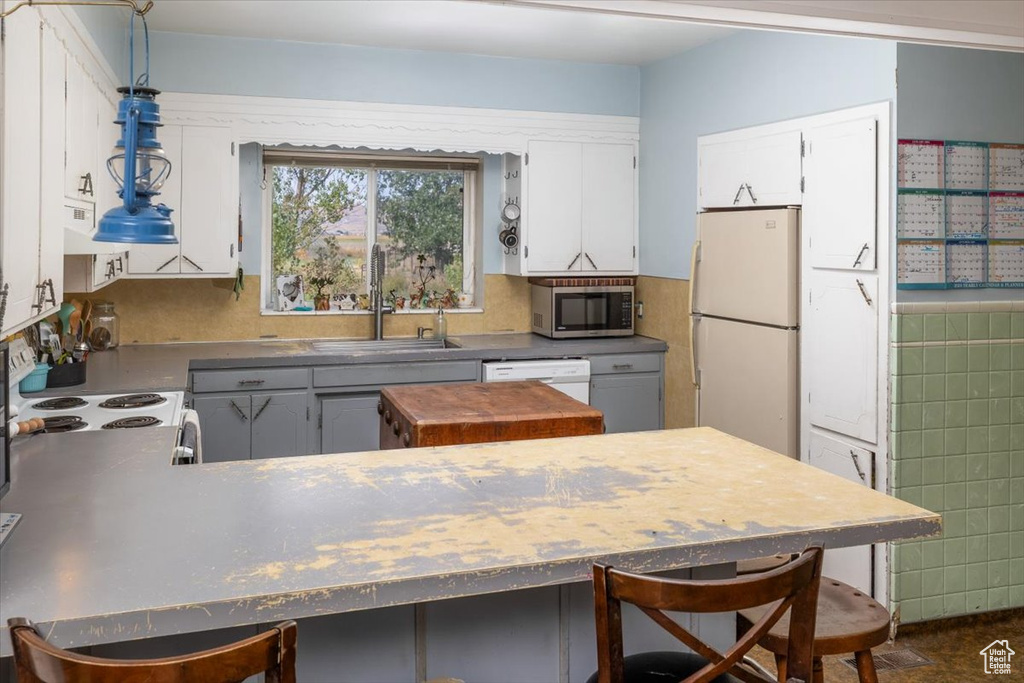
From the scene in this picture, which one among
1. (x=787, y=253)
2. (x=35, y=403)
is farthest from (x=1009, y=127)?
(x=35, y=403)

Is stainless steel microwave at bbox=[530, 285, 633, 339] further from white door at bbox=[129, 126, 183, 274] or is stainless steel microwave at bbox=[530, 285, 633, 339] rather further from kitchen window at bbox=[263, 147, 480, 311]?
white door at bbox=[129, 126, 183, 274]

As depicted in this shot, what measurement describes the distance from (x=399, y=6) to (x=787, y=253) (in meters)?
2.17

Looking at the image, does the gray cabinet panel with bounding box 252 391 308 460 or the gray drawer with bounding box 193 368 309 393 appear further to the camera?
the gray cabinet panel with bounding box 252 391 308 460

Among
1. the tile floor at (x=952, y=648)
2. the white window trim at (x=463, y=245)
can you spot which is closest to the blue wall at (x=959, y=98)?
the tile floor at (x=952, y=648)

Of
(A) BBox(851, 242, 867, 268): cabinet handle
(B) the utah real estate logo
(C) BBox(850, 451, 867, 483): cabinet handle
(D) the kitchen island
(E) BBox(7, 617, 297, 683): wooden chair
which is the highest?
(A) BBox(851, 242, 867, 268): cabinet handle

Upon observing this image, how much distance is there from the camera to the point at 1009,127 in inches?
146

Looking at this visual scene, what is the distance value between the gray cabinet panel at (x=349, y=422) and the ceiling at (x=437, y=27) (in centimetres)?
195

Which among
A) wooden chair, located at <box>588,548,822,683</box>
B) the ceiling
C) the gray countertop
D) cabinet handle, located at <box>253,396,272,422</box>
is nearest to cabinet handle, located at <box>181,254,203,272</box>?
the gray countertop

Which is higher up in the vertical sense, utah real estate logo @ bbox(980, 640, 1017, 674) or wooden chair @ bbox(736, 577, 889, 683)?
Result: wooden chair @ bbox(736, 577, 889, 683)

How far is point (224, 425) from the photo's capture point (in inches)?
181

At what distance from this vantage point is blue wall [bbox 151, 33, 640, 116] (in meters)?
4.86

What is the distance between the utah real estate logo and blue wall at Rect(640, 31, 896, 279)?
87.4 inches

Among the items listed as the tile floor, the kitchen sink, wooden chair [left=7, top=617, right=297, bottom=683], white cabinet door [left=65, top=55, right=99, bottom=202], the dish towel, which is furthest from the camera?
the kitchen sink

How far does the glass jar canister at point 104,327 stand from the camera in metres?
4.77
